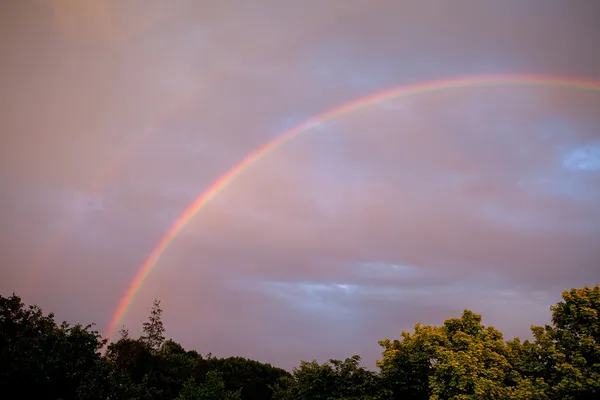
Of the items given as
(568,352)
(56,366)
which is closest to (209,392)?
(56,366)

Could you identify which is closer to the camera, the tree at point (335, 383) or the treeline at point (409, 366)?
the treeline at point (409, 366)

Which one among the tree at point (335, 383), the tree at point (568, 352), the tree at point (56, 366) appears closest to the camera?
the tree at point (56, 366)

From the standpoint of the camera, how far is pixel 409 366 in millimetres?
39156

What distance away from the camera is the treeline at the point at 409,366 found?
28406mm

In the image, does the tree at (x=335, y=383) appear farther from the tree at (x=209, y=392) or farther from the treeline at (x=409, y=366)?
the tree at (x=209, y=392)

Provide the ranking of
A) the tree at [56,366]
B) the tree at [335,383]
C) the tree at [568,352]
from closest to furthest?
the tree at [56,366], the tree at [568,352], the tree at [335,383]

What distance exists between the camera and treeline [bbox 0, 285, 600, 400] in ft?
93.2

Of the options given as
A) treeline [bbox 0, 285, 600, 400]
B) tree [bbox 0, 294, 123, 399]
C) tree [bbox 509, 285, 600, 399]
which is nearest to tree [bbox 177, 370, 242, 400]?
treeline [bbox 0, 285, 600, 400]

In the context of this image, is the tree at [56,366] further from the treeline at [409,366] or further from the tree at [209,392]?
the tree at [209,392]

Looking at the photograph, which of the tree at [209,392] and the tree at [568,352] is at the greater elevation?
the tree at [568,352]

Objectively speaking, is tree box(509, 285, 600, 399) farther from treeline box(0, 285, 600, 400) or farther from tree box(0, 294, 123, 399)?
tree box(0, 294, 123, 399)

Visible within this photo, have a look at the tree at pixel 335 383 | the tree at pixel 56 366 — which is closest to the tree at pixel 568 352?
the tree at pixel 335 383

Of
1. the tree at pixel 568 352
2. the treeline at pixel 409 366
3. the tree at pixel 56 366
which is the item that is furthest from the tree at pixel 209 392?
the tree at pixel 568 352

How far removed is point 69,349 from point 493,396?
3286cm
